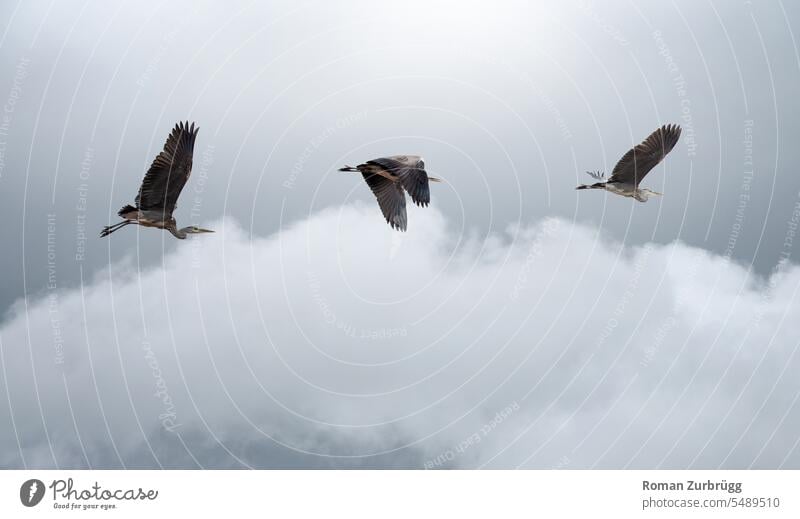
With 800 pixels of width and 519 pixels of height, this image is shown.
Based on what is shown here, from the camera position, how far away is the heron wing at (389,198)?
28.9 m

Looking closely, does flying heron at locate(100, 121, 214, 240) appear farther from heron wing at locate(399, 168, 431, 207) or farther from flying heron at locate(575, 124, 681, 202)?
flying heron at locate(575, 124, 681, 202)

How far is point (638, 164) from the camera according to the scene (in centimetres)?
3052

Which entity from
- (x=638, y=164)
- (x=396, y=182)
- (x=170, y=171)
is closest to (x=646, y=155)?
(x=638, y=164)

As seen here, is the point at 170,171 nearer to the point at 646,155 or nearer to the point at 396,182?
the point at 396,182

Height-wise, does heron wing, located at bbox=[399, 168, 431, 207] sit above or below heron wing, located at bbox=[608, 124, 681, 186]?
below

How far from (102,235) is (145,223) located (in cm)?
136

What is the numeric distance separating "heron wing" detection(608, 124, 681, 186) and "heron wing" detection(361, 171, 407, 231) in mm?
6914

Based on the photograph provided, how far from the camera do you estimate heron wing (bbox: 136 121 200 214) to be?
89.4ft

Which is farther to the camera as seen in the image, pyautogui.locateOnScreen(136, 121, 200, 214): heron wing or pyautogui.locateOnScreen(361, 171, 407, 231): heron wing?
pyautogui.locateOnScreen(361, 171, 407, 231): heron wing

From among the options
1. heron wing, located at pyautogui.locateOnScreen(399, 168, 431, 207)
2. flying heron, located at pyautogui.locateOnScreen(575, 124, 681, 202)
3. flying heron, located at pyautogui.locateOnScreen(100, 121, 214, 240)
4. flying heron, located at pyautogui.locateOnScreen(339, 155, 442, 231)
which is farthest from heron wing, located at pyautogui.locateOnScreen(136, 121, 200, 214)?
flying heron, located at pyautogui.locateOnScreen(575, 124, 681, 202)

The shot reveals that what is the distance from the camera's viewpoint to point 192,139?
27.3 meters

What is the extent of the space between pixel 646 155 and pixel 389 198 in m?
7.75
